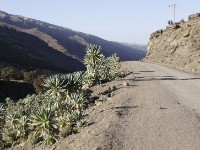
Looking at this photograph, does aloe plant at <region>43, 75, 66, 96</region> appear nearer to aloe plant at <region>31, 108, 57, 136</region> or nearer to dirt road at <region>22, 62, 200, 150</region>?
dirt road at <region>22, 62, 200, 150</region>

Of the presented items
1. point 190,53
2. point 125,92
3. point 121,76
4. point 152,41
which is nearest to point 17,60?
point 152,41

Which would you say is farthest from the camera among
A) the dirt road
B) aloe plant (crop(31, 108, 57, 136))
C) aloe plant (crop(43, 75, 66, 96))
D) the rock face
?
the rock face

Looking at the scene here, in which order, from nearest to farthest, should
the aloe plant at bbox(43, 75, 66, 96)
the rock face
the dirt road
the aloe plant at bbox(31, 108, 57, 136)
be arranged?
the dirt road, the aloe plant at bbox(31, 108, 57, 136), the aloe plant at bbox(43, 75, 66, 96), the rock face

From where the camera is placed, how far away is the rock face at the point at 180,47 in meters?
65.5

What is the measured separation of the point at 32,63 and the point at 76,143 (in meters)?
157

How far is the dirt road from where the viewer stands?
1970 cm

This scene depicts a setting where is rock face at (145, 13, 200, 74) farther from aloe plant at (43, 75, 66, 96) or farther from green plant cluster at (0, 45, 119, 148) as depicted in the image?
aloe plant at (43, 75, 66, 96)

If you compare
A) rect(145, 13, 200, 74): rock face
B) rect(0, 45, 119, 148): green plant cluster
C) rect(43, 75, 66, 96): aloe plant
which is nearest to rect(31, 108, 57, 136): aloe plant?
rect(0, 45, 119, 148): green plant cluster

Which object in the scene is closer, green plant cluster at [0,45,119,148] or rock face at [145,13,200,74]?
green plant cluster at [0,45,119,148]

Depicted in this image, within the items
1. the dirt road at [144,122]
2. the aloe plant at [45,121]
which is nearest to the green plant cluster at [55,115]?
the aloe plant at [45,121]

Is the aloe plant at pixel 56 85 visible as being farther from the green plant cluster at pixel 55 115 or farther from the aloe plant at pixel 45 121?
the aloe plant at pixel 45 121

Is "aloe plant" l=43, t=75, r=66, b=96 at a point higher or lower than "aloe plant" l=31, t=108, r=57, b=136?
higher

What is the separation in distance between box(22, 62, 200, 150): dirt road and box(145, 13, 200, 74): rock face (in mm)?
23457

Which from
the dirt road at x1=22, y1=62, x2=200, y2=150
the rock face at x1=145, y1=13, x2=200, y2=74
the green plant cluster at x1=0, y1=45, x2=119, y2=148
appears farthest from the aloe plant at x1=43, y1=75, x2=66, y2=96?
the rock face at x1=145, y1=13, x2=200, y2=74
